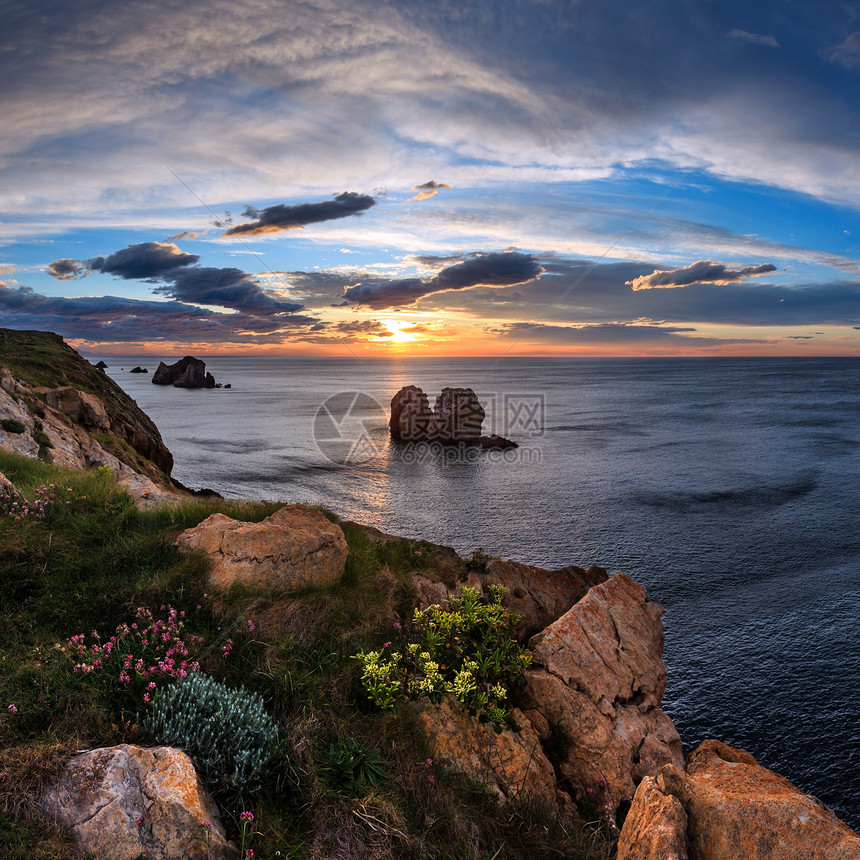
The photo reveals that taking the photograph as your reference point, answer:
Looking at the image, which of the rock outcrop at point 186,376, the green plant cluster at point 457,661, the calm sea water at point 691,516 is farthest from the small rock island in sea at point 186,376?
the green plant cluster at point 457,661

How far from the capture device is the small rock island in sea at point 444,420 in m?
63.5

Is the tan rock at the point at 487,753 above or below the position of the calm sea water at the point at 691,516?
above

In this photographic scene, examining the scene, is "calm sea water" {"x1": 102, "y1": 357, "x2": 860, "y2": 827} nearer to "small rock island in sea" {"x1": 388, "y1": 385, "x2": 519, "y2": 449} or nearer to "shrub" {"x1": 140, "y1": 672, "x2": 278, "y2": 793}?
"small rock island in sea" {"x1": 388, "y1": 385, "x2": 519, "y2": 449}

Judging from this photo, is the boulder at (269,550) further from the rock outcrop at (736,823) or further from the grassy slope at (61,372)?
the grassy slope at (61,372)

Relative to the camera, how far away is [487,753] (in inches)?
267

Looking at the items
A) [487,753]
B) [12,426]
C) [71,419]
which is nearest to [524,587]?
[487,753]

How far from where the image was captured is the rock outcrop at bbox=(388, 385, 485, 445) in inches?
2509

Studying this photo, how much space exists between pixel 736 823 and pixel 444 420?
60.1 m

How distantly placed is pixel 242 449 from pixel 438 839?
60.7 meters

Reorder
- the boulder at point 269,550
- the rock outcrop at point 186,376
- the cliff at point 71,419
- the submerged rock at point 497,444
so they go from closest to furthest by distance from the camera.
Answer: the boulder at point 269,550
the cliff at point 71,419
the submerged rock at point 497,444
the rock outcrop at point 186,376

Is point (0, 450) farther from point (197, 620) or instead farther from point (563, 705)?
point (563, 705)

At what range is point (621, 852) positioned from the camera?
209 inches

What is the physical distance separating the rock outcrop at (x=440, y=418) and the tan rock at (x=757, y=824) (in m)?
57.3

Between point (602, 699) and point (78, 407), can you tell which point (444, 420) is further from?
point (602, 699)
